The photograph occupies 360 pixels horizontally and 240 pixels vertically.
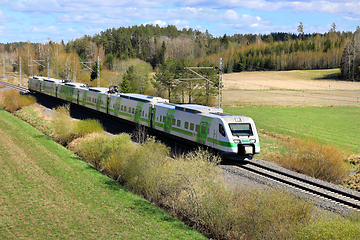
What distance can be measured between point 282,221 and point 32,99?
5015 cm

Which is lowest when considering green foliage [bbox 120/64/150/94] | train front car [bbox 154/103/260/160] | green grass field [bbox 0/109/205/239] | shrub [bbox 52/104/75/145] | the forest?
green grass field [bbox 0/109/205/239]

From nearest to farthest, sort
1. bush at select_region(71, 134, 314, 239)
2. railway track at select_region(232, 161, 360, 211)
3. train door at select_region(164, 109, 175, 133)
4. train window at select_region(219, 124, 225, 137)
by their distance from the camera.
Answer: bush at select_region(71, 134, 314, 239)
railway track at select_region(232, 161, 360, 211)
train window at select_region(219, 124, 225, 137)
train door at select_region(164, 109, 175, 133)

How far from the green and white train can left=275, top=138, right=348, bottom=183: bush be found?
4.35m

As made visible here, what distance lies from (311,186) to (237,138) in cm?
511

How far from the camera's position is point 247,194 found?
1468cm

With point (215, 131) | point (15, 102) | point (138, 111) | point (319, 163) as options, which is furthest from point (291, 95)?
point (215, 131)

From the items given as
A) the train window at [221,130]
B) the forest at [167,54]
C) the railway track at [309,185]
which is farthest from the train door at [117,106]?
the forest at [167,54]

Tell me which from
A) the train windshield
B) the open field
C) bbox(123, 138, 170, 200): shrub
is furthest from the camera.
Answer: the open field

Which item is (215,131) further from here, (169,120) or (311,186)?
(311,186)

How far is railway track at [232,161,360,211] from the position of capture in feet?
55.1

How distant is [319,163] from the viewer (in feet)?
77.8

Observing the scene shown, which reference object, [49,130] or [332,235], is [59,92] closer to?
[49,130]

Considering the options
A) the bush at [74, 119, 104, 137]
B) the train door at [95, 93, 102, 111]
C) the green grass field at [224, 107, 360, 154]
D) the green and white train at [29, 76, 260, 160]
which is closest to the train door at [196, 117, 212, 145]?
the green and white train at [29, 76, 260, 160]

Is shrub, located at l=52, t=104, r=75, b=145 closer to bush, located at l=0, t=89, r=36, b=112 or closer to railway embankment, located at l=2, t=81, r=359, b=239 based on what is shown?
railway embankment, located at l=2, t=81, r=359, b=239
